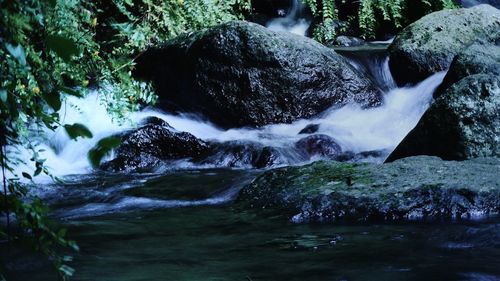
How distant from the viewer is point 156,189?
6.28 metres

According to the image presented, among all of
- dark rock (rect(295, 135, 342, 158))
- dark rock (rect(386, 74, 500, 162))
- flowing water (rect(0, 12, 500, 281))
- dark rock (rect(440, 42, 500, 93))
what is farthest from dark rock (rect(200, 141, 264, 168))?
dark rock (rect(440, 42, 500, 93))

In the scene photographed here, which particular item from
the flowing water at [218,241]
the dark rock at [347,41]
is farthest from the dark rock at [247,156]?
the dark rock at [347,41]

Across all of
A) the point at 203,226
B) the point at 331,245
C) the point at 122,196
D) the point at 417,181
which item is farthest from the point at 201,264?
the point at 122,196

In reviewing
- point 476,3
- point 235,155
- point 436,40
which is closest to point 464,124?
point 235,155

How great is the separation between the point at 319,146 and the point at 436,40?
3.60 meters

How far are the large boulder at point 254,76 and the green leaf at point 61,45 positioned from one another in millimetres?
8187

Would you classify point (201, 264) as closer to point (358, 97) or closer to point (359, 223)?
point (359, 223)

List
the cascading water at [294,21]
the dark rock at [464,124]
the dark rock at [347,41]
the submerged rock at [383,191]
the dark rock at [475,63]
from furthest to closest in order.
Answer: the cascading water at [294,21] < the dark rock at [347,41] < the dark rock at [475,63] < the dark rock at [464,124] < the submerged rock at [383,191]

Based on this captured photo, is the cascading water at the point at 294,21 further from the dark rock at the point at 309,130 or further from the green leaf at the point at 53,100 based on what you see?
the green leaf at the point at 53,100

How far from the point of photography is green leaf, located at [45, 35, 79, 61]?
1.25 m

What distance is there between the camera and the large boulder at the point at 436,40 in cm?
1039

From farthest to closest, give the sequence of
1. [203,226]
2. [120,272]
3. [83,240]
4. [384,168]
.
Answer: [384,168] < [203,226] < [83,240] < [120,272]

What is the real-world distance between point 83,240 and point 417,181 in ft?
8.01

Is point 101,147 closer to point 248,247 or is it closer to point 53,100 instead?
point 53,100
